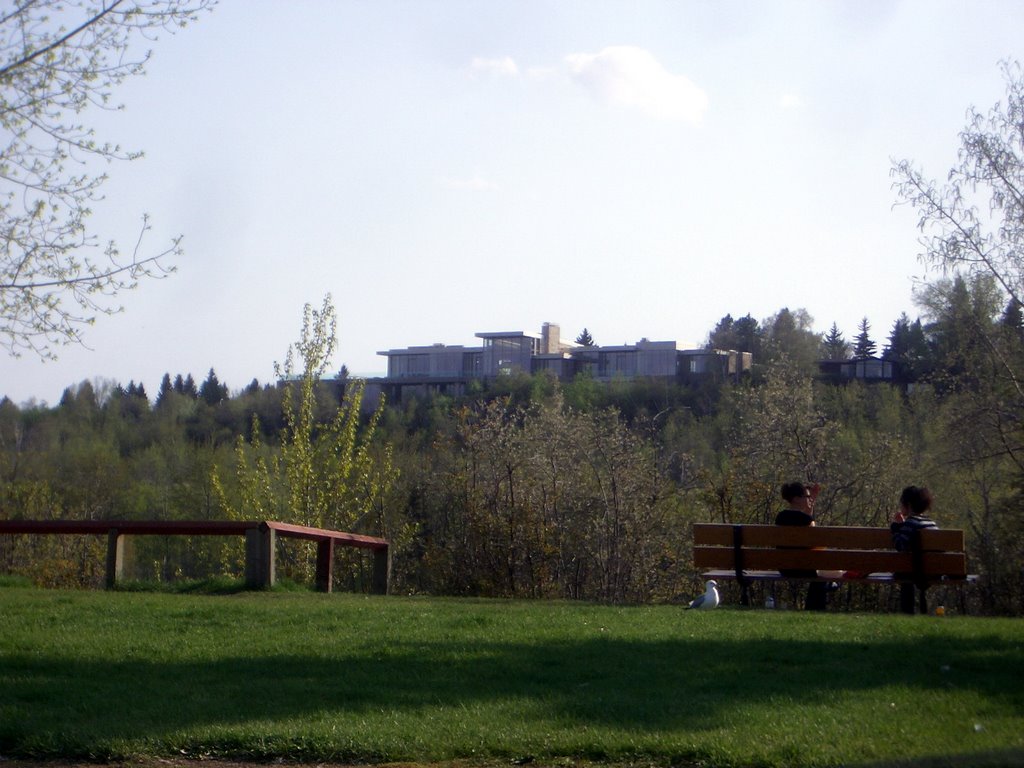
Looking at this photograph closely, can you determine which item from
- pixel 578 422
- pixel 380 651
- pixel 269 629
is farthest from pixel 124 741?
pixel 578 422

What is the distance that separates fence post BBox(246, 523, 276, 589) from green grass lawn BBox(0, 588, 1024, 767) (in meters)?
2.36

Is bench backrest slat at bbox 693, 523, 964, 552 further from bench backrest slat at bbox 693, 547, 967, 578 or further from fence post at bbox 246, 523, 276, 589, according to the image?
fence post at bbox 246, 523, 276, 589

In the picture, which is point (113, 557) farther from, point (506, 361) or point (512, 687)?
point (506, 361)

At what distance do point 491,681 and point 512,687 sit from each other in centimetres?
22

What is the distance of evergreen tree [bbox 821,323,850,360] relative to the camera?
234 feet

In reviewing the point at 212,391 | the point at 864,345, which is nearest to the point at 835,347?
the point at 864,345

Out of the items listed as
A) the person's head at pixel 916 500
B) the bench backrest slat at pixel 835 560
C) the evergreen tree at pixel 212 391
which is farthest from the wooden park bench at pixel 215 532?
the evergreen tree at pixel 212 391

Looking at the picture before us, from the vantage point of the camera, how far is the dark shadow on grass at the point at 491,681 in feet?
20.4

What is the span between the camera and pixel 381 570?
14859 millimetres

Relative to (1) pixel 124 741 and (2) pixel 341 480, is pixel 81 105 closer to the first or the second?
(1) pixel 124 741

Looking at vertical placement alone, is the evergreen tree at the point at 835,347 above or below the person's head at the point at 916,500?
above

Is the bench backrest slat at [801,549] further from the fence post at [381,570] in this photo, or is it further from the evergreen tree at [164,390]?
the evergreen tree at [164,390]

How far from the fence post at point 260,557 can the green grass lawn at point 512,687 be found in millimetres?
2358

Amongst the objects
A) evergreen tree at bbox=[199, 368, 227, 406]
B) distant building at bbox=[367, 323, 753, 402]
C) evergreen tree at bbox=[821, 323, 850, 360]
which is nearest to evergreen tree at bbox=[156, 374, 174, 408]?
evergreen tree at bbox=[199, 368, 227, 406]
